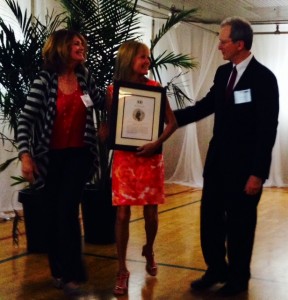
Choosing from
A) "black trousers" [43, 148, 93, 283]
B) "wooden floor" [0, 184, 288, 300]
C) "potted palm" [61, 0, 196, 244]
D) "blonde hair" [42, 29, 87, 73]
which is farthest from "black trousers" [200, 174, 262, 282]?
"potted palm" [61, 0, 196, 244]

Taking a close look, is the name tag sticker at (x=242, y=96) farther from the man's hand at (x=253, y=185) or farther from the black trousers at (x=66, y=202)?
the black trousers at (x=66, y=202)

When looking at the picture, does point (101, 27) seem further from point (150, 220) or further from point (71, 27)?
point (150, 220)

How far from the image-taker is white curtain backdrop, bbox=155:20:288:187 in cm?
834

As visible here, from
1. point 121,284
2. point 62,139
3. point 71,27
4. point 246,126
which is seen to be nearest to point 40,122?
point 62,139

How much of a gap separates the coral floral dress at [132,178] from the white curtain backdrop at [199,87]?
16.6 ft

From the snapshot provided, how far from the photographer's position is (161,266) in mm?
3660

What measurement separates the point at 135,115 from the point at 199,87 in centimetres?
557

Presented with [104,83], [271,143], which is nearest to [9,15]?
[104,83]

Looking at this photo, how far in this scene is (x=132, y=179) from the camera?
10.1 ft

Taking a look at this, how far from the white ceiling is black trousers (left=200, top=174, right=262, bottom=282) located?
14.3ft

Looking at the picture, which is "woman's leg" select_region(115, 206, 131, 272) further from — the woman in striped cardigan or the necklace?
the necklace

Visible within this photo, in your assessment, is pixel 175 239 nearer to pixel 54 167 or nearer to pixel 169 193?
pixel 54 167

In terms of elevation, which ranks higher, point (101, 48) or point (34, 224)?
point (101, 48)

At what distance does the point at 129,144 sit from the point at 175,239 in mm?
1694
